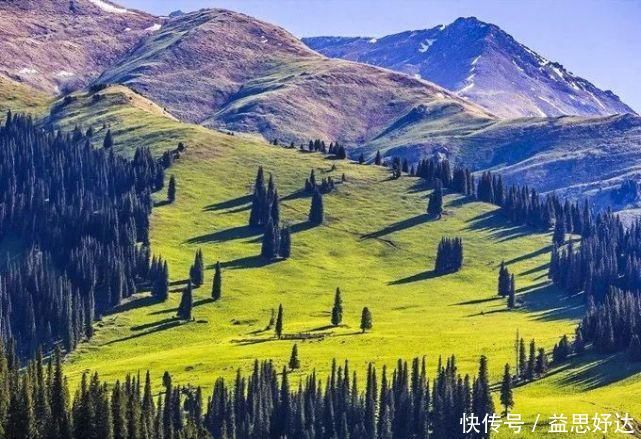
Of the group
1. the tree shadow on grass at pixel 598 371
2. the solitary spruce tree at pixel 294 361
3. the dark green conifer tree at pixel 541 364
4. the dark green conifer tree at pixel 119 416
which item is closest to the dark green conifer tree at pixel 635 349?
the tree shadow on grass at pixel 598 371

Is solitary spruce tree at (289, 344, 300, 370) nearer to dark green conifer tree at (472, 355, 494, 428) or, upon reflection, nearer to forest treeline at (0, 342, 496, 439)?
forest treeline at (0, 342, 496, 439)

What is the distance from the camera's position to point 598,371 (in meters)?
178

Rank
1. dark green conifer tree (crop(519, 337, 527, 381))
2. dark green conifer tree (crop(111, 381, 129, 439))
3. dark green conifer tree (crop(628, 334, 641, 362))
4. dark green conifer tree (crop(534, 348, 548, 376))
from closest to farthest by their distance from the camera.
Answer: dark green conifer tree (crop(111, 381, 129, 439))
dark green conifer tree (crop(628, 334, 641, 362))
dark green conifer tree (crop(519, 337, 527, 381))
dark green conifer tree (crop(534, 348, 548, 376))


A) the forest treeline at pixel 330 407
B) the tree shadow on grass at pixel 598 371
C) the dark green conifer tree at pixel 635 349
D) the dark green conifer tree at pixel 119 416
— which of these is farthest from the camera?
the dark green conifer tree at pixel 635 349

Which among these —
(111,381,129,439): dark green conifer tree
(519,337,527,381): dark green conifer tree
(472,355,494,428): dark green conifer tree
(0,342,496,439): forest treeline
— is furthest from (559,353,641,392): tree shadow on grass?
(111,381,129,439): dark green conifer tree

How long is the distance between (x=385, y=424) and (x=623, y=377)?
155 ft

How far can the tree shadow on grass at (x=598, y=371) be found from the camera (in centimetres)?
17262

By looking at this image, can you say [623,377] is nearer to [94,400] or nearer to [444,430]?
[444,430]

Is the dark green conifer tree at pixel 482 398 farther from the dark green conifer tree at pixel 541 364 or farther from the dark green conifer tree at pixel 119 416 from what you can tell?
the dark green conifer tree at pixel 119 416

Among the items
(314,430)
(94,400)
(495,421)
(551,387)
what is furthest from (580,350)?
(94,400)

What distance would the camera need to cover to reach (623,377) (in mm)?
173000

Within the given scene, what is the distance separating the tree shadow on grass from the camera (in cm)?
17262

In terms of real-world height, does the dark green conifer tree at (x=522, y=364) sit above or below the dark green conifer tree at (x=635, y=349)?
below

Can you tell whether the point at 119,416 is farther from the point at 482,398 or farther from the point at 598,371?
the point at 598,371
